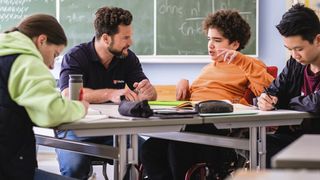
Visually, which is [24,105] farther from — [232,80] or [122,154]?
[232,80]

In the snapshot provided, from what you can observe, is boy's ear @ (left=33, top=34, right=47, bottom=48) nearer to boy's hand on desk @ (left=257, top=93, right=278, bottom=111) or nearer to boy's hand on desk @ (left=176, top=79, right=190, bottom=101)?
boy's hand on desk @ (left=257, top=93, right=278, bottom=111)

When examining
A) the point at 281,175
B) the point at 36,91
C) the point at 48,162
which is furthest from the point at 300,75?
the point at 48,162

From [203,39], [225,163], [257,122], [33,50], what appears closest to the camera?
[33,50]

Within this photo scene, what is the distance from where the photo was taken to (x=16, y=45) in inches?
76.9

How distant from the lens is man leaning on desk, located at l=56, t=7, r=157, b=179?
301 centimetres

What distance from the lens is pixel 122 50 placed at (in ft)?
11.1

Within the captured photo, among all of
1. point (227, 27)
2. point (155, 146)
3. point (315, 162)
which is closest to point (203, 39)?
point (227, 27)

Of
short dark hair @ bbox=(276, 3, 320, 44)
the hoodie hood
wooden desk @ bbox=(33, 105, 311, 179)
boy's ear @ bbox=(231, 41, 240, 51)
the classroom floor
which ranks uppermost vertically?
short dark hair @ bbox=(276, 3, 320, 44)

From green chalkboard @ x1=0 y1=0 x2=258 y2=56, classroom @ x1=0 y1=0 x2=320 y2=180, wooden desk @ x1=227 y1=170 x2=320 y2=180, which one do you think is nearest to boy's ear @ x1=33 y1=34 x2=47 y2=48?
classroom @ x1=0 y1=0 x2=320 y2=180

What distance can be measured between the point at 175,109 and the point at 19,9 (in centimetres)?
330

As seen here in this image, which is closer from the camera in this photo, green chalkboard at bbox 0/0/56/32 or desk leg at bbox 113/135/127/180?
desk leg at bbox 113/135/127/180

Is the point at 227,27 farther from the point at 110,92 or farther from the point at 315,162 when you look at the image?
the point at 315,162

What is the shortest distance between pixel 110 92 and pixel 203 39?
1.96 meters

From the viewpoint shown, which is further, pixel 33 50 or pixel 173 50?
pixel 173 50
